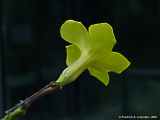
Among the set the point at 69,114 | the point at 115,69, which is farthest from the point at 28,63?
the point at 115,69

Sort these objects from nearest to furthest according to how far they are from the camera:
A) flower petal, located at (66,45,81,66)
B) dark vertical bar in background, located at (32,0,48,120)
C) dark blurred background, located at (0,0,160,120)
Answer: flower petal, located at (66,45,81,66)
dark blurred background, located at (0,0,160,120)
dark vertical bar in background, located at (32,0,48,120)

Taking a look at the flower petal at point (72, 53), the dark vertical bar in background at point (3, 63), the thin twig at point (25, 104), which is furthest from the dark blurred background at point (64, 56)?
the thin twig at point (25, 104)

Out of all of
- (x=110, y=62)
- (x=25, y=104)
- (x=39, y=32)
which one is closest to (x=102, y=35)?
(x=110, y=62)

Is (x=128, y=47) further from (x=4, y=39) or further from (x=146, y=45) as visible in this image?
(x=4, y=39)

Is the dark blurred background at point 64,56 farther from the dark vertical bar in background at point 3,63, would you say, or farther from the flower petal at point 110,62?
the flower petal at point 110,62

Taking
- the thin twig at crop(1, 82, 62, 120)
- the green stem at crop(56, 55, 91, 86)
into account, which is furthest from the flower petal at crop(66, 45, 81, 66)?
Result: the thin twig at crop(1, 82, 62, 120)

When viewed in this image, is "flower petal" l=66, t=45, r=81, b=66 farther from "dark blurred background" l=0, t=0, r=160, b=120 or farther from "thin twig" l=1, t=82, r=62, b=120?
"dark blurred background" l=0, t=0, r=160, b=120
